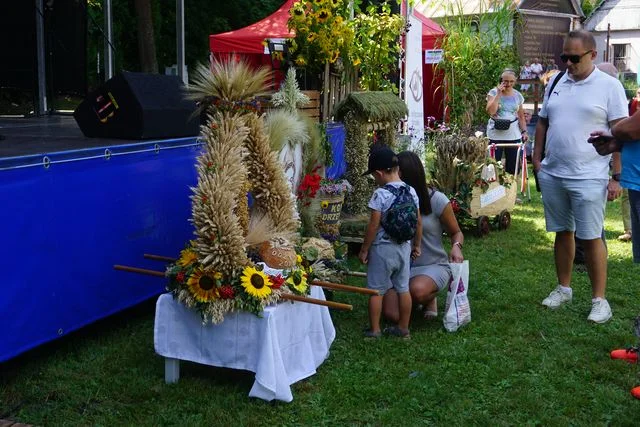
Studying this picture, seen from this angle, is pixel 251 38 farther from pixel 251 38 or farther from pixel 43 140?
pixel 43 140

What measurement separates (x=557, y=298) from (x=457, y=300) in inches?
38.0

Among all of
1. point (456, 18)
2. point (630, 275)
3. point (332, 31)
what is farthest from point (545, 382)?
point (456, 18)

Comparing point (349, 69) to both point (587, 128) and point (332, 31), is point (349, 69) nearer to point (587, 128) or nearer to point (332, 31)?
point (332, 31)

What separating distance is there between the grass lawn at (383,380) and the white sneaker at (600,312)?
0.16ft

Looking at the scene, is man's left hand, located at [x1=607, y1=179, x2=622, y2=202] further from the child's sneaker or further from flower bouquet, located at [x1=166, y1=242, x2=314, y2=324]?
flower bouquet, located at [x1=166, y1=242, x2=314, y2=324]

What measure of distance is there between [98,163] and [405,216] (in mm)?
1734

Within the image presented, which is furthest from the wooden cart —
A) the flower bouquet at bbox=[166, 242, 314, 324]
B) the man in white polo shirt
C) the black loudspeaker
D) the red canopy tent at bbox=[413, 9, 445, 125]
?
the red canopy tent at bbox=[413, 9, 445, 125]

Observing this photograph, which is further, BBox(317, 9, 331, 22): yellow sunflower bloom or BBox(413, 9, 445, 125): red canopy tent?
BBox(413, 9, 445, 125): red canopy tent

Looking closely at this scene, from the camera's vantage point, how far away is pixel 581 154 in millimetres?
4844

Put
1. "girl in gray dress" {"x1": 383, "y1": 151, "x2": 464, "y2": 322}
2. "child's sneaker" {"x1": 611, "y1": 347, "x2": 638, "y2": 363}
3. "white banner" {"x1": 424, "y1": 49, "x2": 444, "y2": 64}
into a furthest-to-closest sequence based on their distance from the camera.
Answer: "white banner" {"x1": 424, "y1": 49, "x2": 444, "y2": 64} → "girl in gray dress" {"x1": 383, "y1": 151, "x2": 464, "y2": 322} → "child's sneaker" {"x1": 611, "y1": 347, "x2": 638, "y2": 363}

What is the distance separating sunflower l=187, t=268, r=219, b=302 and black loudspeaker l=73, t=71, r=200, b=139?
1.66m

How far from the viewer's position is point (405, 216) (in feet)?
14.6

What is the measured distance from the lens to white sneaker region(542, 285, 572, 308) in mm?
5301

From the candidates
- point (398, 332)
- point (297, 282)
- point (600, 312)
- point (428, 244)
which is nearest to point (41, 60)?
point (428, 244)
